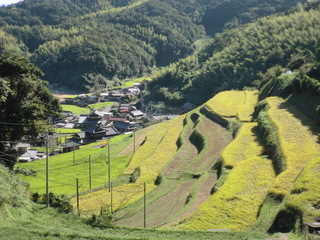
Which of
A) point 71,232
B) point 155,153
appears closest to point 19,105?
point 155,153

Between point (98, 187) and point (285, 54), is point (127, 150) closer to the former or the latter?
point (98, 187)

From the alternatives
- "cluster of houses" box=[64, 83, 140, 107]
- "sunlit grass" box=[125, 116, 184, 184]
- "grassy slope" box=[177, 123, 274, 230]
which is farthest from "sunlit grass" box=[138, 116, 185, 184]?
"cluster of houses" box=[64, 83, 140, 107]

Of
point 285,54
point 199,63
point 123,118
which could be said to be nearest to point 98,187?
point 123,118

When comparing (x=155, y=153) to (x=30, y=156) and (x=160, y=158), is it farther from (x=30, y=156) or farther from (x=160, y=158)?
(x=30, y=156)

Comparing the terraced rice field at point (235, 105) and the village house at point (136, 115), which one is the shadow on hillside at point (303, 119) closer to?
the terraced rice field at point (235, 105)

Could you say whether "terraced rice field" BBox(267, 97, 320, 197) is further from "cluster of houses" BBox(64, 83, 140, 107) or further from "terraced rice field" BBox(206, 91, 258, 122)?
"cluster of houses" BBox(64, 83, 140, 107)
